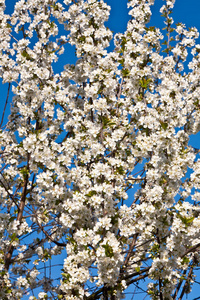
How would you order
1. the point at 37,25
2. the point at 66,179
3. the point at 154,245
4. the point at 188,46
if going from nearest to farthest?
the point at 154,245 < the point at 66,179 < the point at 37,25 < the point at 188,46

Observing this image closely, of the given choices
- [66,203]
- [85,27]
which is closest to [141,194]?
[66,203]

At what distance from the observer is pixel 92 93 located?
21.8ft

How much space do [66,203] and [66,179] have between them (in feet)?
1.75

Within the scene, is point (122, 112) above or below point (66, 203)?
above

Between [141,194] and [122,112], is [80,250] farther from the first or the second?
[122,112]

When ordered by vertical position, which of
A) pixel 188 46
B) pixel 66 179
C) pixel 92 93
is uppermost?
pixel 188 46

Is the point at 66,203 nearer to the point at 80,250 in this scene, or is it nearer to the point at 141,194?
the point at 80,250

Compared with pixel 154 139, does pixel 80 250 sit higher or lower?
lower

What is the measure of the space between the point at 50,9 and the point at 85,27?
153 cm

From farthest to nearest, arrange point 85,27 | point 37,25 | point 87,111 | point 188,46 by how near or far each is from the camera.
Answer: point 188,46, point 37,25, point 85,27, point 87,111

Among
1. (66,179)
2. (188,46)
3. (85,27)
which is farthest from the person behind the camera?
(188,46)

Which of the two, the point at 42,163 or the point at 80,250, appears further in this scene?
the point at 42,163

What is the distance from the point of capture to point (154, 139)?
628cm

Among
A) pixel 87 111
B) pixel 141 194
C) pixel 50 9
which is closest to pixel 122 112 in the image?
pixel 87 111
